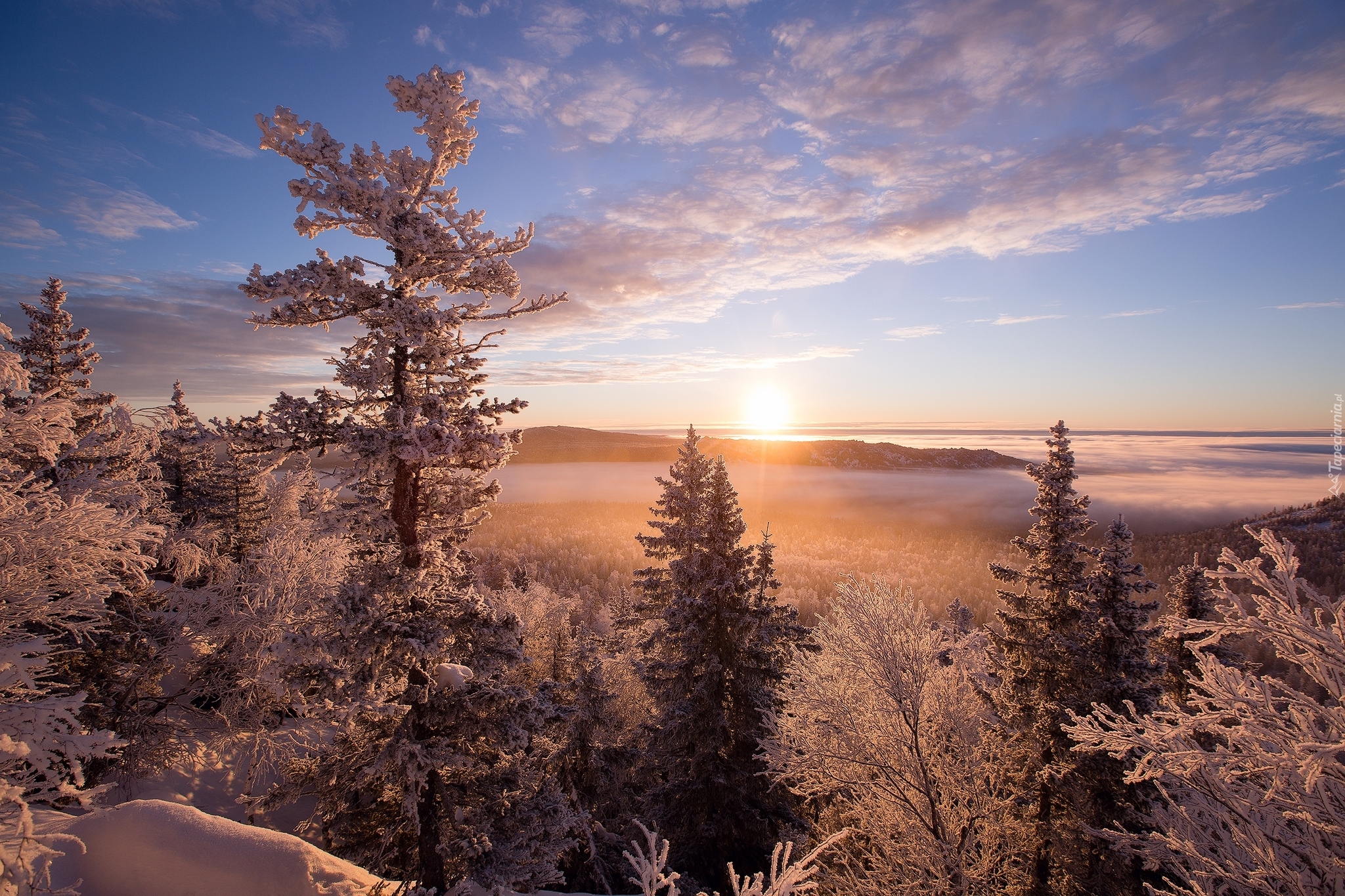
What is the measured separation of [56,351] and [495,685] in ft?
75.7

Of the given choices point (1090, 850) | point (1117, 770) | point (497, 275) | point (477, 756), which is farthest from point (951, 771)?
point (497, 275)

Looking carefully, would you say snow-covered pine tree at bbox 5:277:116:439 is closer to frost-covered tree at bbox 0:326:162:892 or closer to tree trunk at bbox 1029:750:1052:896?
frost-covered tree at bbox 0:326:162:892

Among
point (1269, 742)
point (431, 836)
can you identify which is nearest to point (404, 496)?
point (431, 836)

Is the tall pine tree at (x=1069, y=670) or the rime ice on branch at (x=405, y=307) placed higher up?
the rime ice on branch at (x=405, y=307)

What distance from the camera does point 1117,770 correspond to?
41.6 ft

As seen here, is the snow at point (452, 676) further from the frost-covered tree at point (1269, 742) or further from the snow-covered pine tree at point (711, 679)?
the frost-covered tree at point (1269, 742)

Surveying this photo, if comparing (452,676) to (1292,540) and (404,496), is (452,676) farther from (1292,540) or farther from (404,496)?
(1292,540)

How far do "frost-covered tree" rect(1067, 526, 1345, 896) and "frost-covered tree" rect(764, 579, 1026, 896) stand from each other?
5004 millimetres

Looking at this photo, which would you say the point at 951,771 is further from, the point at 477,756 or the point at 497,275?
the point at 497,275

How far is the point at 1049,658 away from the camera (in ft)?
43.7

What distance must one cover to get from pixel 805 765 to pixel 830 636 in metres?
2.77

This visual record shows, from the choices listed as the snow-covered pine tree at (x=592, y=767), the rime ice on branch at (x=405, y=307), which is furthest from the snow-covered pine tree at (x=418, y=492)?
the snow-covered pine tree at (x=592, y=767)

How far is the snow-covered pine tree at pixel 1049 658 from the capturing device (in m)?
13.1

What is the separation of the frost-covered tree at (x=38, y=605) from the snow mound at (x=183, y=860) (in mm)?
659
